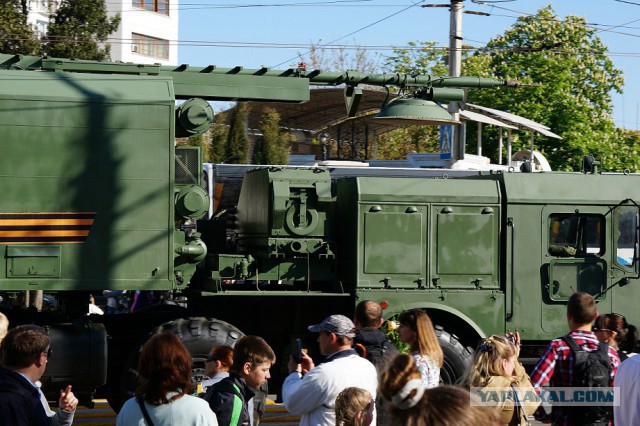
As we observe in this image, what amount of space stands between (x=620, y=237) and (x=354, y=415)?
6.90 meters

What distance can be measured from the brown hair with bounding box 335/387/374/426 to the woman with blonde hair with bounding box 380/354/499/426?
92.5 inches

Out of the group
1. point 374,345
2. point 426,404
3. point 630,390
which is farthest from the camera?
point 374,345

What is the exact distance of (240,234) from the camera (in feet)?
41.2

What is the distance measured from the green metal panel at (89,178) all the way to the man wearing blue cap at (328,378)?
4543 mm

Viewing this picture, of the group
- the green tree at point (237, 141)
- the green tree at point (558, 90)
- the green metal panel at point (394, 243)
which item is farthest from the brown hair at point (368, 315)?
the green tree at point (558, 90)

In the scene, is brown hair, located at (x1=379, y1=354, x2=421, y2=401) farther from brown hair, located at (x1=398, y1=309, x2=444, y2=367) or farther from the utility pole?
the utility pole

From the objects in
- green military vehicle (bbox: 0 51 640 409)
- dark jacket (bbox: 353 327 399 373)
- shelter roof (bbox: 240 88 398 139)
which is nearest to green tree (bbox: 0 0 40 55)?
green military vehicle (bbox: 0 51 640 409)

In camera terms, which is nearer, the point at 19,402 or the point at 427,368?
the point at 19,402

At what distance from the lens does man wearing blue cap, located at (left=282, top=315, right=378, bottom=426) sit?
6371mm

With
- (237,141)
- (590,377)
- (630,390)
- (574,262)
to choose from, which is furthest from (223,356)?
(237,141)

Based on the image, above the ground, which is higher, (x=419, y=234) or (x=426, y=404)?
(x=419, y=234)

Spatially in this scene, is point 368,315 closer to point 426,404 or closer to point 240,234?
point 240,234

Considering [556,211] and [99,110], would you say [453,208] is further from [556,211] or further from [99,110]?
[99,110]

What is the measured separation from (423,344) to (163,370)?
2.30 meters
